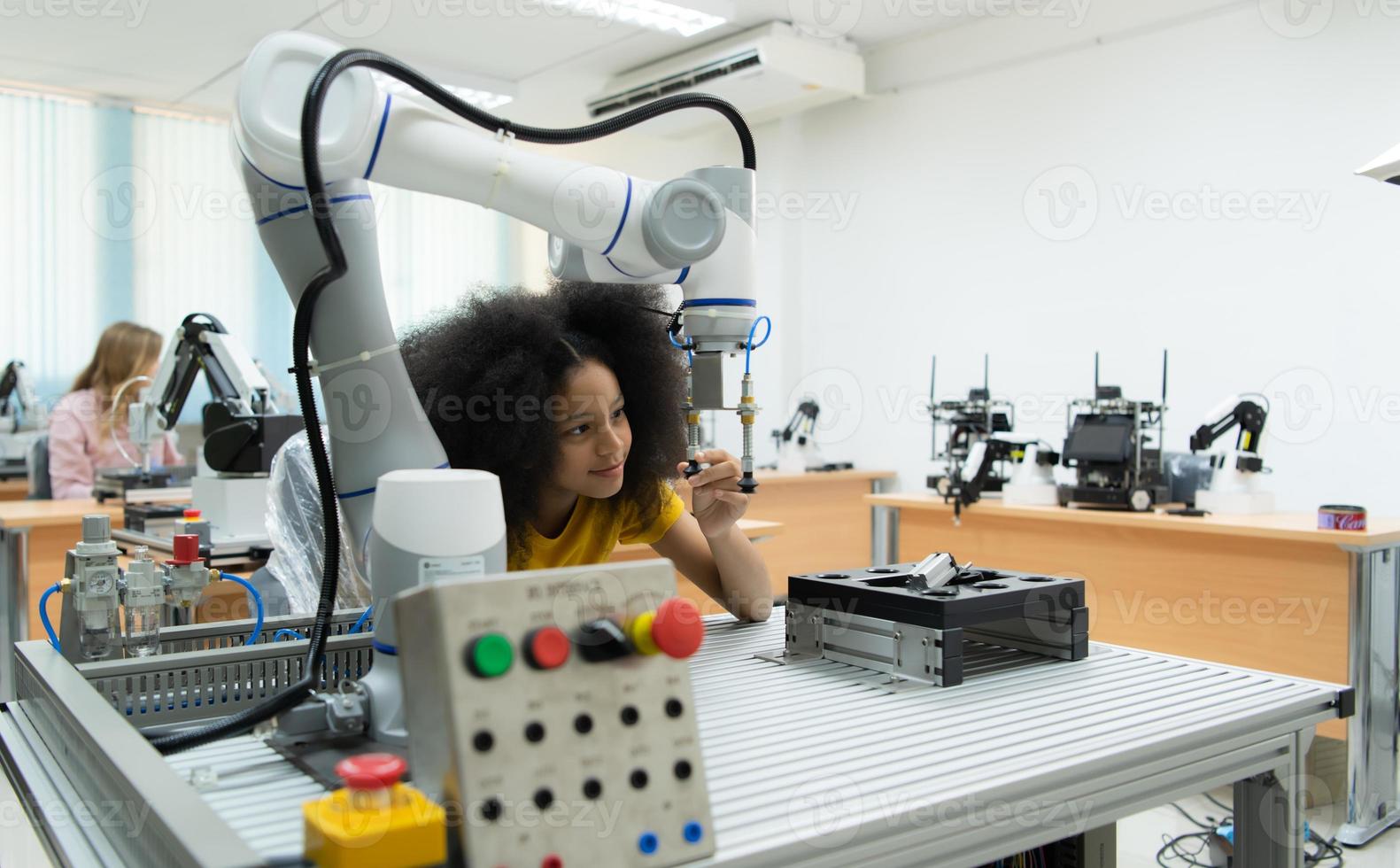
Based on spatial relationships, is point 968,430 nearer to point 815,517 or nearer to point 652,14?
point 815,517

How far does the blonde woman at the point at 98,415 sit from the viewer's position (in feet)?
12.3

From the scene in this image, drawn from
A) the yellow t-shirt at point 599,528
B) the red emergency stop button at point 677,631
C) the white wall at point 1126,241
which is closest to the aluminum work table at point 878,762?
the red emergency stop button at point 677,631

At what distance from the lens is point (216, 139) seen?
18.1ft

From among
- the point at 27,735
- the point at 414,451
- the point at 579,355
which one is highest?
the point at 579,355

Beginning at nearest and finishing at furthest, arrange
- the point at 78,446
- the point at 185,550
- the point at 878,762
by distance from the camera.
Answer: the point at 878,762 → the point at 185,550 → the point at 78,446

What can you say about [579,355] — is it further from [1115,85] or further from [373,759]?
[1115,85]

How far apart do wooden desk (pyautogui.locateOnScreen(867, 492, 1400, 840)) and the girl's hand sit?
1357mm

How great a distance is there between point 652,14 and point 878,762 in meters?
4.07

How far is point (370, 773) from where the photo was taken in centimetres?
58

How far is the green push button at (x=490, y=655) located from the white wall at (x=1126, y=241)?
12.2 ft

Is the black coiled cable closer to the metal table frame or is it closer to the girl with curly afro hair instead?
the girl with curly afro hair

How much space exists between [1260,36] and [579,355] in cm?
356

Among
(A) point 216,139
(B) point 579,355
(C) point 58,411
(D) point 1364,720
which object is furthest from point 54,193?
(D) point 1364,720

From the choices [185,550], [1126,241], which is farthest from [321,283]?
[1126,241]
